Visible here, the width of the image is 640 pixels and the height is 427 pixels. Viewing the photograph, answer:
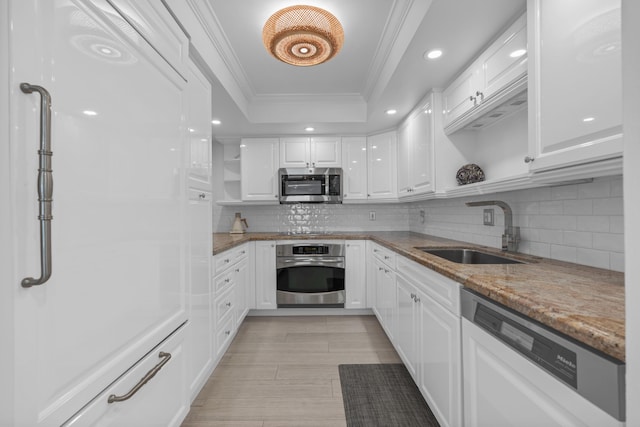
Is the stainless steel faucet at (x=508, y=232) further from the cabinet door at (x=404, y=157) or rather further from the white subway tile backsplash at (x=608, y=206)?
the cabinet door at (x=404, y=157)

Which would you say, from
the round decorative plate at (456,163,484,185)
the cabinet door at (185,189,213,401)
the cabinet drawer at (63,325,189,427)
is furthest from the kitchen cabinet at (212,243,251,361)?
the round decorative plate at (456,163,484,185)

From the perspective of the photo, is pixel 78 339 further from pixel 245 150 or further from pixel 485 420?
pixel 245 150

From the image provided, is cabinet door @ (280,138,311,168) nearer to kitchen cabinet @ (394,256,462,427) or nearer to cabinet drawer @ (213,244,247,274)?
cabinet drawer @ (213,244,247,274)

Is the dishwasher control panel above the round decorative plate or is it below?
below

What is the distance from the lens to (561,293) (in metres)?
0.89

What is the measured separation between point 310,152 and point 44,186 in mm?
3043

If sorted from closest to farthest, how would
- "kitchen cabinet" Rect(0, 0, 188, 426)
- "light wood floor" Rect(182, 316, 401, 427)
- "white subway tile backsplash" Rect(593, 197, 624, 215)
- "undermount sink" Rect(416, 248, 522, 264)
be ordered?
"kitchen cabinet" Rect(0, 0, 188, 426)
"white subway tile backsplash" Rect(593, 197, 624, 215)
"light wood floor" Rect(182, 316, 401, 427)
"undermount sink" Rect(416, 248, 522, 264)

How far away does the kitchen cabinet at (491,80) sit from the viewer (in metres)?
1.39

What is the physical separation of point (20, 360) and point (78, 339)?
153 mm

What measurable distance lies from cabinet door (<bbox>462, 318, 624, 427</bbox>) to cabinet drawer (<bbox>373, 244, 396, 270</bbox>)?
3.71 ft

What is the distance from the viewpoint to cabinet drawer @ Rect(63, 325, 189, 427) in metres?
0.80

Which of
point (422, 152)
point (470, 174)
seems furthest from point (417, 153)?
point (470, 174)

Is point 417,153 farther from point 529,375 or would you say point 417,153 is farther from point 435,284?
point 529,375

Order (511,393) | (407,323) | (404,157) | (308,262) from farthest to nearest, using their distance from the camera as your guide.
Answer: (308,262) < (404,157) < (407,323) < (511,393)
